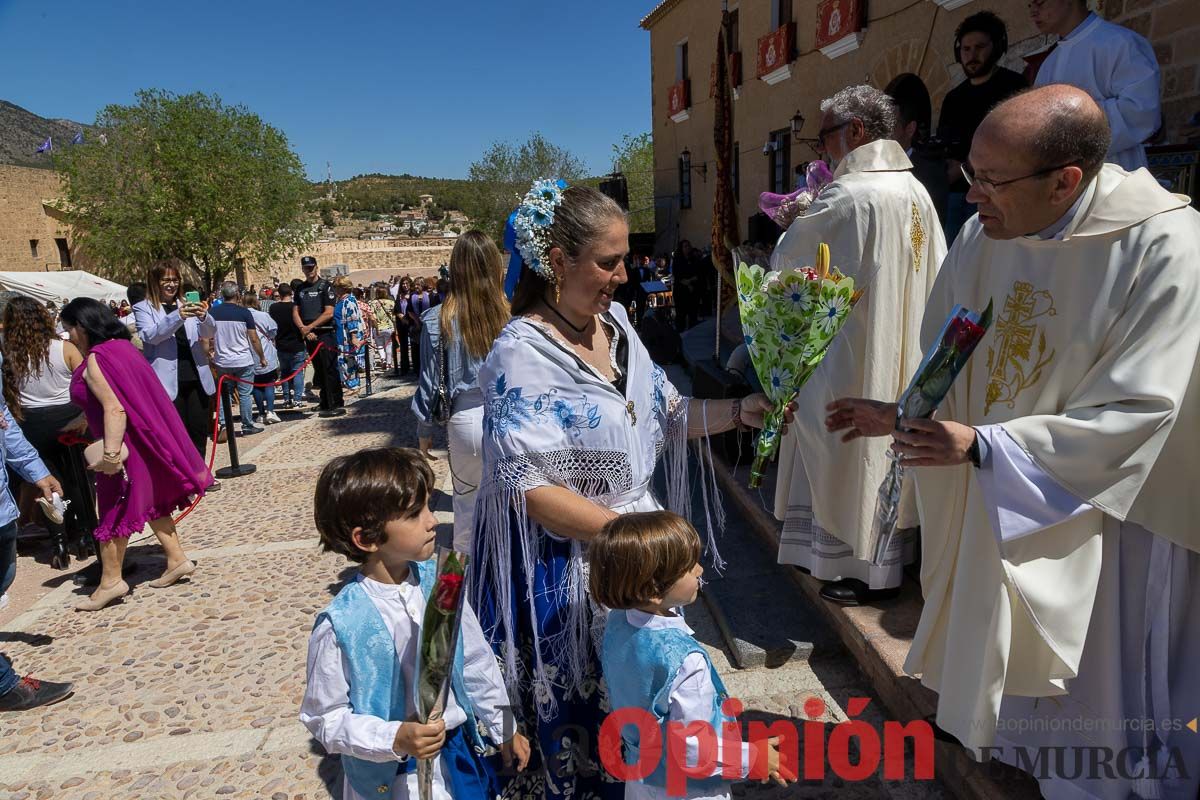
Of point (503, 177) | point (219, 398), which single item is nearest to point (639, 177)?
point (503, 177)

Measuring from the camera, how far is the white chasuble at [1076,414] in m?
1.77

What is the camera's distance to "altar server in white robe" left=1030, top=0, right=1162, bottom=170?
11.1 ft

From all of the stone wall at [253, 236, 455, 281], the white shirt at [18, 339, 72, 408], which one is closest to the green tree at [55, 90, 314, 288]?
the stone wall at [253, 236, 455, 281]

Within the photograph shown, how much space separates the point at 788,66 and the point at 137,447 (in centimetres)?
1406

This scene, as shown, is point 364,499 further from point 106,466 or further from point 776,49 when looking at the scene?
point 776,49

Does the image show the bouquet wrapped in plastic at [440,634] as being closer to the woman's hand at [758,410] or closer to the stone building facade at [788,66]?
the woman's hand at [758,410]

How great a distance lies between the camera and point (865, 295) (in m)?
3.27

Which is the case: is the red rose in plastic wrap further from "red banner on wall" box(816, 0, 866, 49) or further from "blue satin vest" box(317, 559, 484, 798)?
"red banner on wall" box(816, 0, 866, 49)

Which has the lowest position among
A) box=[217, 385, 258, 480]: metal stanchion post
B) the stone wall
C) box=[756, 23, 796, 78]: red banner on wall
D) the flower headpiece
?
box=[217, 385, 258, 480]: metal stanchion post

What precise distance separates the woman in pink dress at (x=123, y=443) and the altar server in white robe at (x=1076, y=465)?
4290mm

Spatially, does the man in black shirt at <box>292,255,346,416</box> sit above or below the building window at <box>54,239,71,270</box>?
below

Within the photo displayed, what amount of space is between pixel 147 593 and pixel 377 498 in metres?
4.03

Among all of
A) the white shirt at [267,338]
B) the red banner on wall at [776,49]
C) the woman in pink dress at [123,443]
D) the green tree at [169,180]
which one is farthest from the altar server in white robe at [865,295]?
the green tree at [169,180]

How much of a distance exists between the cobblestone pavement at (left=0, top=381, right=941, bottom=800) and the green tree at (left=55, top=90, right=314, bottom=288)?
94.9 feet
